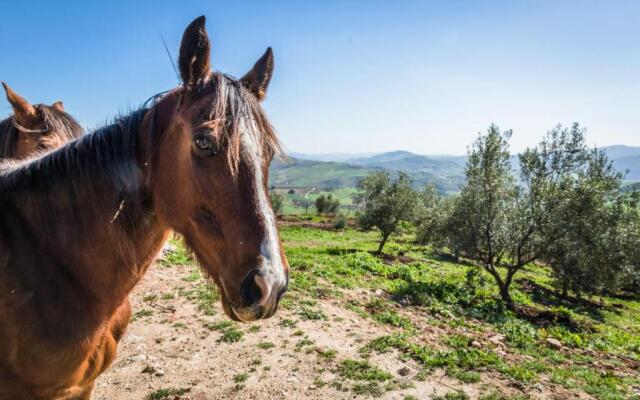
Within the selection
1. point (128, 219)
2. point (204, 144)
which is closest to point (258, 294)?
point (204, 144)

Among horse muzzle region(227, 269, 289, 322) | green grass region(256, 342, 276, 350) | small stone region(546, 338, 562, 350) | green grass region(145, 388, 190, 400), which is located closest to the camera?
horse muzzle region(227, 269, 289, 322)

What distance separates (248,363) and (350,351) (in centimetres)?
205

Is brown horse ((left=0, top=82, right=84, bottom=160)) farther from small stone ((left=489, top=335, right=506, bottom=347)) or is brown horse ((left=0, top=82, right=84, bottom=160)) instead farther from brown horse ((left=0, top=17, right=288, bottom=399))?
small stone ((left=489, top=335, right=506, bottom=347))

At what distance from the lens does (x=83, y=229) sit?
84.0 inches

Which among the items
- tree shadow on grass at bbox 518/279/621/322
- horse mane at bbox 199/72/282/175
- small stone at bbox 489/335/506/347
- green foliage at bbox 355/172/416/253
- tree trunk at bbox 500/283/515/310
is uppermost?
horse mane at bbox 199/72/282/175

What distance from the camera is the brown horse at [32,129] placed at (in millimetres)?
3500

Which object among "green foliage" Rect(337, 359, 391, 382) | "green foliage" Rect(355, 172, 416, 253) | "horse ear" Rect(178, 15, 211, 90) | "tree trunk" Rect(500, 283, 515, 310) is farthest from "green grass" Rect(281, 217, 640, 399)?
"horse ear" Rect(178, 15, 211, 90)

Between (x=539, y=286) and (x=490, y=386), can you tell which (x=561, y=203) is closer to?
(x=539, y=286)

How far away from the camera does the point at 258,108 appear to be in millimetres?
2016

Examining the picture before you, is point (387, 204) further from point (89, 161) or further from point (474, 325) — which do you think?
point (89, 161)

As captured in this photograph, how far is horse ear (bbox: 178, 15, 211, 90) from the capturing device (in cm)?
183

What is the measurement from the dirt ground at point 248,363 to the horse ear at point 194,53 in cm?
472

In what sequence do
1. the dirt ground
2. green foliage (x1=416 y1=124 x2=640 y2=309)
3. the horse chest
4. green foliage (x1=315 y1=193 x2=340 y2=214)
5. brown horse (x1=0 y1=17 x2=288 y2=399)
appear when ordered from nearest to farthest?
brown horse (x1=0 y1=17 x2=288 y2=399) < the horse chest < the dirt ground < green foliage (x1=416 y1=124 x2=640 y2=309) < green foliage (x1=315 y1=193 x2=340 y2=214)

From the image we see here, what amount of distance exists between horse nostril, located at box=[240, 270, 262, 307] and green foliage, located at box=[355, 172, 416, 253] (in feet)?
74.7
